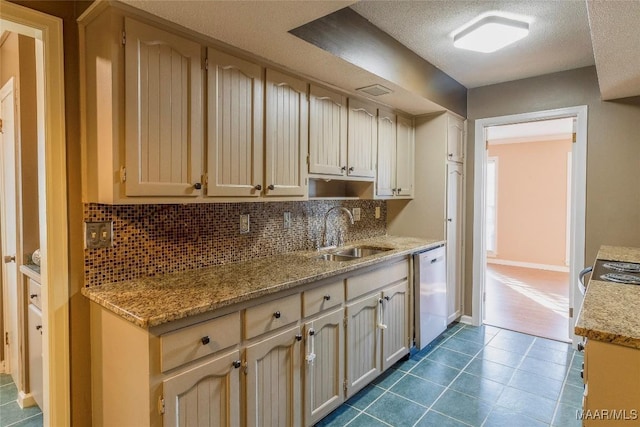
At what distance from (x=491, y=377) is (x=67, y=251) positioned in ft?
9.09

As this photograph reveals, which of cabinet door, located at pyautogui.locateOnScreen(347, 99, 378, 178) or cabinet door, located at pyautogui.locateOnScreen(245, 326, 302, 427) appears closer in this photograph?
cabinet door, located at pyautogui.locateOnScreen(245, 326, 302, 427)

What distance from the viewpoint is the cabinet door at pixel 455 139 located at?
3387mm

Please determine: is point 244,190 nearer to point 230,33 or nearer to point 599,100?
point 230,33

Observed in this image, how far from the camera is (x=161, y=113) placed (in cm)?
161

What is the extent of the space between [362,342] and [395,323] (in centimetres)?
45

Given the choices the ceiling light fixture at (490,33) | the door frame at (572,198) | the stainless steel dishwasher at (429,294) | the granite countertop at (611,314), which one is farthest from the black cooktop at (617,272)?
the ceiling light fixture at (490,33)

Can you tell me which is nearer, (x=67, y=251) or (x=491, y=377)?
(x=67, y=251)

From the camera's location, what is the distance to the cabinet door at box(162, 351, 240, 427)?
1.35 m

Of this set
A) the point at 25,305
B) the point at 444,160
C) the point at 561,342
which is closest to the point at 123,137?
the point at 25,305

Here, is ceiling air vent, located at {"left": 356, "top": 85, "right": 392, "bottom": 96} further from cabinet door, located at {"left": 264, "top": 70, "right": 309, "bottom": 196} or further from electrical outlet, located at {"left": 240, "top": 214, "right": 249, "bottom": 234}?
electrical outlet, located at {"left": 240, "top": 214, "right": 249, "bottom": 234}

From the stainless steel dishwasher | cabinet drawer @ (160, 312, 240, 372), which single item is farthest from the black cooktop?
cabinet drawer @ (160, 312, 240, 372)

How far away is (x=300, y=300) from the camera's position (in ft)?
6.09

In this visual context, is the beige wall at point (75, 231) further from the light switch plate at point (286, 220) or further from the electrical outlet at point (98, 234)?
the light switch plate at point (286, 220)

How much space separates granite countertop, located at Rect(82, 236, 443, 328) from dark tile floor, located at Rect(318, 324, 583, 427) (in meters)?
0.89
